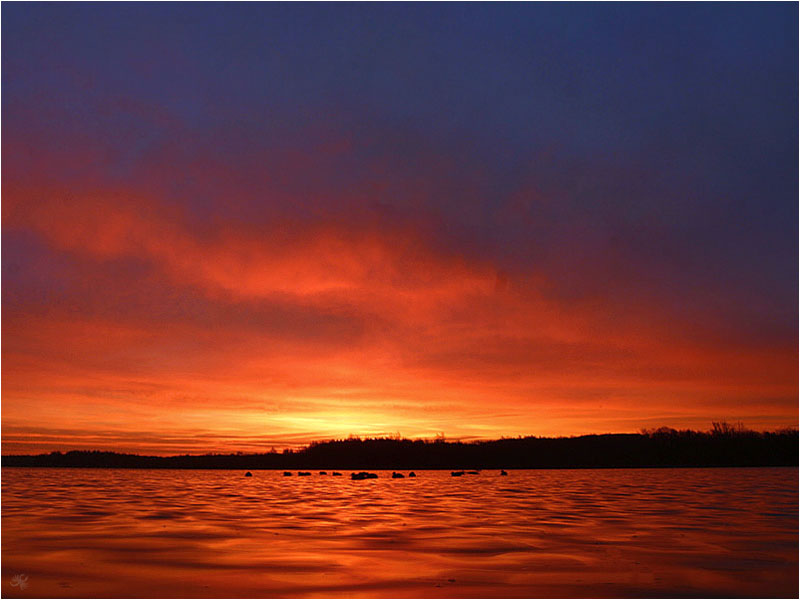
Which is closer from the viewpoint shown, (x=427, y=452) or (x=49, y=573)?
(x=49, y=573)

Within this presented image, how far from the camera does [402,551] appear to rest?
63.6 feet

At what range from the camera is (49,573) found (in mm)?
16109

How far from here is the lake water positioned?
14.8m

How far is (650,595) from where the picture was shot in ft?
46.0

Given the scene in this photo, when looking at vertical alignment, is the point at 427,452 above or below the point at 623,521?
above

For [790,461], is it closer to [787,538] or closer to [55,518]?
[787,538]

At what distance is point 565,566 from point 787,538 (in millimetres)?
9145

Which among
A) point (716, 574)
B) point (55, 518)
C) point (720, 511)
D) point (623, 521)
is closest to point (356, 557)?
point (716, 574)

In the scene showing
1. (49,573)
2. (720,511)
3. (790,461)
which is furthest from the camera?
(790,461)

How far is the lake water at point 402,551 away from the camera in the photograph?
48.7 feet

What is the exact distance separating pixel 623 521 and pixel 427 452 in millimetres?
129154

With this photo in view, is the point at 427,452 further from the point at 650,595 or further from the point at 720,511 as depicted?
the point at 650,595

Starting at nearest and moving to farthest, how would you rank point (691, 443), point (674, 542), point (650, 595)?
point (650, 595)
point (674, 542)
point (691, 443)

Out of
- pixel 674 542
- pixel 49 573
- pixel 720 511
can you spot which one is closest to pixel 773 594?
pixel 674 542
